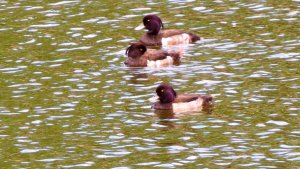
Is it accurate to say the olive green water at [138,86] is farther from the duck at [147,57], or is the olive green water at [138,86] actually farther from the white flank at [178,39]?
the white flank at [178,39]

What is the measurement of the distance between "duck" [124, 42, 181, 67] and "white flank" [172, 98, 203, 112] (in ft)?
16.6

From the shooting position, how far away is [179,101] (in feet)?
89.5

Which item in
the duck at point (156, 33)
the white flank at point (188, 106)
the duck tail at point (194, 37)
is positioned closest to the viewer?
the white flank at point (188, 106)

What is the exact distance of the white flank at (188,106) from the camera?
2691 cm

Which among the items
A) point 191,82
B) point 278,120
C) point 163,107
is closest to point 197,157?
point 278,120

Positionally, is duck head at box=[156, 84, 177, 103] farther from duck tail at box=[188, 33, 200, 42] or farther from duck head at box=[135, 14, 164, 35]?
duck head at box=[135, 14, 164, 35]

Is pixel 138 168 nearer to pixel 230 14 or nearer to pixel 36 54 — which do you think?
pixel 36 54

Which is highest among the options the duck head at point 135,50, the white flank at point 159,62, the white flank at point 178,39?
the duck head at point 135,50

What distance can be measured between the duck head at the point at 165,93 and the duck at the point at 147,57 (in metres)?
4.57

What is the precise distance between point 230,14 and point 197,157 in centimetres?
1537

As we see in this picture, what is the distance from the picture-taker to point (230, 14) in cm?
3716

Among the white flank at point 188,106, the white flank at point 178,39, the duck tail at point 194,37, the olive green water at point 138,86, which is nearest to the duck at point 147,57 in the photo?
the olive green water at point 138,86

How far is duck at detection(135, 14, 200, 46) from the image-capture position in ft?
115

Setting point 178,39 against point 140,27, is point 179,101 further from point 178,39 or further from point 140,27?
point 140,27
